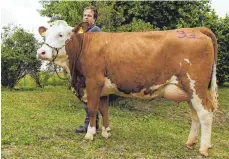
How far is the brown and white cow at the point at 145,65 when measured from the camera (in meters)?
6.59

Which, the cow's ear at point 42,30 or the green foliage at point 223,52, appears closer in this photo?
the cow's ear at point 42,30

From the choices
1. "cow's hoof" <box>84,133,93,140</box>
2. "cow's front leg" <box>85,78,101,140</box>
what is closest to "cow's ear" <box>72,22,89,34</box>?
"cow's front leg" <box>85,78,101,140</box>

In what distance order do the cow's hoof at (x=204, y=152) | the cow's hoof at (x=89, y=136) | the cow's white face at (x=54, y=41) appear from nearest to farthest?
1. the cow's hoof at (x=204, y=152)
2. the cow's white face at (x=54, y=41)
3. the cow's hoof at (x=89, y=136)

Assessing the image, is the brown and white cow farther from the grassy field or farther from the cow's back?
the grassy field

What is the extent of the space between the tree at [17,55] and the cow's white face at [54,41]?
10742 millimetres

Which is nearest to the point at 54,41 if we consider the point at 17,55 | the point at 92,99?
the point at 92,99

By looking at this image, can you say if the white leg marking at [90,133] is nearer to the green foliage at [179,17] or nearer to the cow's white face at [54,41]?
Answer: the cow's white face at [54,41]

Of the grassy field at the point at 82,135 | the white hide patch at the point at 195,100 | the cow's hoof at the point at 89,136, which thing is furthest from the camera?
the cow's hoof at the point at 89,136

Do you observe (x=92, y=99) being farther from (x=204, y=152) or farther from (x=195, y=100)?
(x=204, y=152)

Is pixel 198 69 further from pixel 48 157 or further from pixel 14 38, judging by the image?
pixel 14 38

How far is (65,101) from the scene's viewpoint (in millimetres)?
13906

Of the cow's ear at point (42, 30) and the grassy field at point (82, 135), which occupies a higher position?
the cow's ear at point (42, 30)

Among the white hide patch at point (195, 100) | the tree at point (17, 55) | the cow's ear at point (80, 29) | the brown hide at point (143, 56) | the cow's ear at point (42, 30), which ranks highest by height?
the cow's ear at point (80, 29)

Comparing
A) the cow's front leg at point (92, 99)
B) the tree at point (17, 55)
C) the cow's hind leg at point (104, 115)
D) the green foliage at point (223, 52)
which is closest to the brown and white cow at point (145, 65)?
the cow's front leg at point (92, 99)
